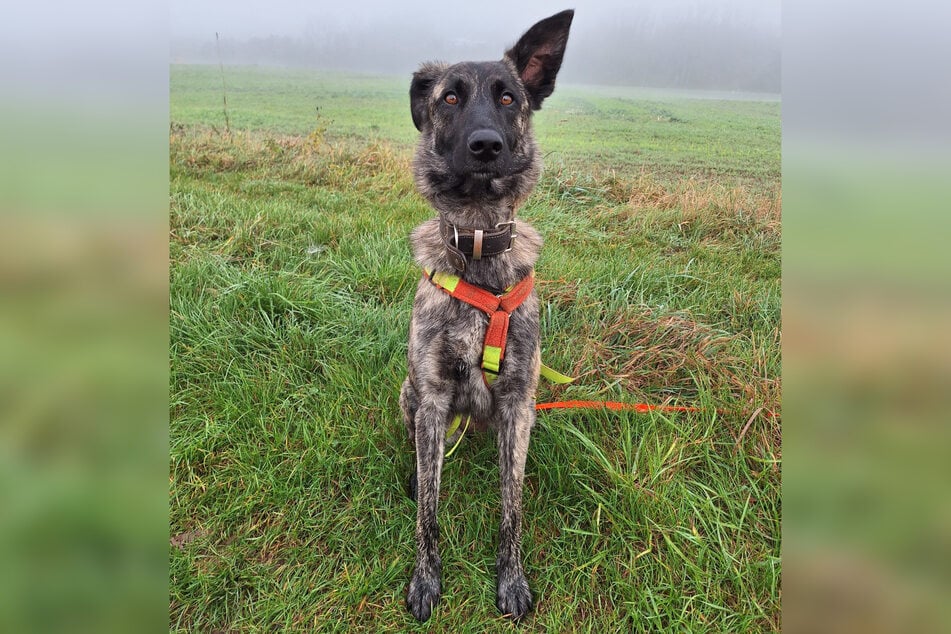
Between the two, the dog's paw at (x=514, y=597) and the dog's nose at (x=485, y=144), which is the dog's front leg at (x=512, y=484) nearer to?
the dog's paw at (x=514, y=597)

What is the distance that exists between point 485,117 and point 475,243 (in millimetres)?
574

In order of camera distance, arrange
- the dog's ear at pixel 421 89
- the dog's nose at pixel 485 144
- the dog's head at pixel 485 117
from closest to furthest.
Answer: the dog's nose at pixel 485 144
the dog's head at pixel 485 117
the dog's ear at pixel 421 89

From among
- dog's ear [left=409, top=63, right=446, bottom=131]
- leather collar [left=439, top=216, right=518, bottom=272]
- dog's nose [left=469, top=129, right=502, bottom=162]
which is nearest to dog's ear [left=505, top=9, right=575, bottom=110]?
dog's ear [left=409, top=63, right=446, bottom=131]

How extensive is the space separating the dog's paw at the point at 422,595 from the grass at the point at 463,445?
0.18 feet

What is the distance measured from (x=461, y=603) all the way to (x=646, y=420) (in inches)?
52.1

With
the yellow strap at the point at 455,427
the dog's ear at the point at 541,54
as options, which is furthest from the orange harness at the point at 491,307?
the dog's ear at the point at 541,54

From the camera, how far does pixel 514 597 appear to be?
2209 mm

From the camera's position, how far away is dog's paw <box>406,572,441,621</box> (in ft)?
7.19

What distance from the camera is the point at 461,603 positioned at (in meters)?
2.24

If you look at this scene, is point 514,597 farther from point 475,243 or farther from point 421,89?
point 421,89

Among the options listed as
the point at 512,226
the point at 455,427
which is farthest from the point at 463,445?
the point at 512,226

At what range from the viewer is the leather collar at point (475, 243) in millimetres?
2330
